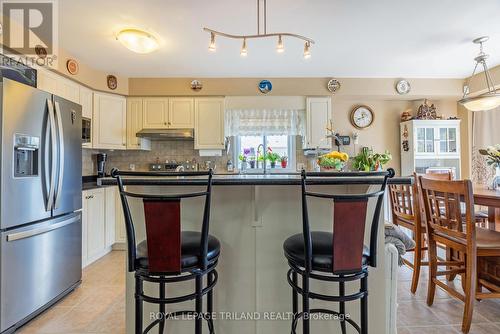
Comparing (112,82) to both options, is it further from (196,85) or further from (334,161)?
(334,161)

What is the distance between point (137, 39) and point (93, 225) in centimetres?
225

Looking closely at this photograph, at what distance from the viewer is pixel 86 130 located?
11.1ft

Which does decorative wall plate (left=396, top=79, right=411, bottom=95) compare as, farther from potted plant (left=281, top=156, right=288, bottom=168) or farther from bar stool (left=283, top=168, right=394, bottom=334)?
bar stool (left=283, top=168, right=394, bottom=334)

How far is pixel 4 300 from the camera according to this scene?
5.50 feet

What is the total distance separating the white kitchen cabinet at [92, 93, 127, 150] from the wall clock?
12.6ft

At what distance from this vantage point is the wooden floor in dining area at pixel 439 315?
5.87 feet

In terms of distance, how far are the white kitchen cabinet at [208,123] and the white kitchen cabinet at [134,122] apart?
2.92 feet

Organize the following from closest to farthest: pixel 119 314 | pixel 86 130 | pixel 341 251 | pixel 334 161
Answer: pixel 341 251
pixel 334 161
pixel 119 314
pixel 86 130

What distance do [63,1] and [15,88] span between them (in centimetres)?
91

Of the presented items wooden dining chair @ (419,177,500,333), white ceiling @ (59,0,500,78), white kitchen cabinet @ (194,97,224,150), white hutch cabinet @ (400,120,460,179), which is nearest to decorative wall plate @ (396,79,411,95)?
white ceiling @ (59,0,500,78)

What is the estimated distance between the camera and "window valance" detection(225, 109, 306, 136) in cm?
403

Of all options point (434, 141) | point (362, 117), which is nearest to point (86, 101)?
point (362, 117)

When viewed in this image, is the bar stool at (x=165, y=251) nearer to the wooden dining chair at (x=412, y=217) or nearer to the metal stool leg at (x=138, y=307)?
the metal stool leg at (x=138, y=307)

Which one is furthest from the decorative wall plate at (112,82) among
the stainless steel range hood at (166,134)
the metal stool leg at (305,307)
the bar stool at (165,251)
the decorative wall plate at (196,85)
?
the metal stool leg at (305,307)
